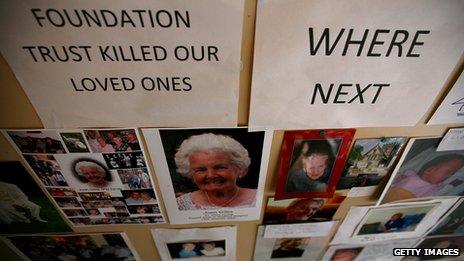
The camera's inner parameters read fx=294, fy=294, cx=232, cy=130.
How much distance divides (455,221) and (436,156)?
0.30 meters

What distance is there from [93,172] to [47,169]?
0.07 meters

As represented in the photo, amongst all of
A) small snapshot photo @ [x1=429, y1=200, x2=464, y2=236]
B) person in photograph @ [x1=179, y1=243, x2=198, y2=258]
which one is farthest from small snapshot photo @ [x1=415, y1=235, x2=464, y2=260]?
person in photograph @ [x1=179, y1=243, x2=198, y2=258]

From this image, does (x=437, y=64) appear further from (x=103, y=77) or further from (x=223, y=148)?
(x=103, y=77)

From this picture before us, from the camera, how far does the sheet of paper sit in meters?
0.52

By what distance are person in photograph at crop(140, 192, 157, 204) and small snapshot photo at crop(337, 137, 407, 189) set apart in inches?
14.5

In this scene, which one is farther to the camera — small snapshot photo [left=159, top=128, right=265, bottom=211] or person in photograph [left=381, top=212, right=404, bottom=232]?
person in photograph [left=381, top=212, right=404, bottom=232]

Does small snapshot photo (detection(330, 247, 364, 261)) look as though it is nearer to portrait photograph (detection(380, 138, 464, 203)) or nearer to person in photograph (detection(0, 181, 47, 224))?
portrait photograph (detection(380, 138, 464, 203))

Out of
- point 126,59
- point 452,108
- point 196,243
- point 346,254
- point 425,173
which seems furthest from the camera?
point 346,254

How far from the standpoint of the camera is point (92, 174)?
51 cm

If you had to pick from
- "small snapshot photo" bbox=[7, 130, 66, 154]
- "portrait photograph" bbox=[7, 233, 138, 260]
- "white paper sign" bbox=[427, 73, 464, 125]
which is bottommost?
"portrait photograph" bbox=[7, 233, 138, 260]

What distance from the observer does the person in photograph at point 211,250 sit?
0.71 meters

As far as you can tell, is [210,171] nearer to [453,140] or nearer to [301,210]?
[301,210]

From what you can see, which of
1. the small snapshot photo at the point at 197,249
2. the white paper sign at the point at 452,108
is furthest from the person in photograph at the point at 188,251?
the white paper sign at the point at 452,108

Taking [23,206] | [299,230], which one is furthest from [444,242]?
[23,206]
